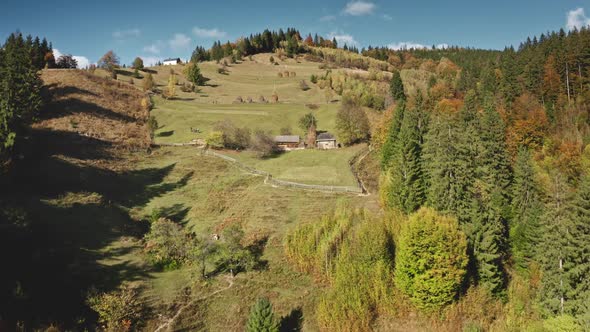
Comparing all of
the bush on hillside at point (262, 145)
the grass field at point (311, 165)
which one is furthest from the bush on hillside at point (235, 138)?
the bush on hillside at point (262, 145)

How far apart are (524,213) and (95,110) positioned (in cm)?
9672

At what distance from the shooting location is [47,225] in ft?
154

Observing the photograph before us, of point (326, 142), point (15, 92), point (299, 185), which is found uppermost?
point (15, 92)

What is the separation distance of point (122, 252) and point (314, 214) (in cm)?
2550

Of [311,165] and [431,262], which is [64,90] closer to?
[311,165]

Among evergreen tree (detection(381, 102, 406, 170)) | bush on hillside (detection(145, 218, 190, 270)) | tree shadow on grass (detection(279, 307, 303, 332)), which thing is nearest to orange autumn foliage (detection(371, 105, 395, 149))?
evergreen tree (detection(381, 102, 406, 170))

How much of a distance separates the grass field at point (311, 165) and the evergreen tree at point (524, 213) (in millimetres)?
23863

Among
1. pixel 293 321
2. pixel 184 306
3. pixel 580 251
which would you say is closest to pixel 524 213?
pixel 580 251

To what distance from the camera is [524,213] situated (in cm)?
4269

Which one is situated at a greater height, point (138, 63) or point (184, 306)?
point (138, 63)

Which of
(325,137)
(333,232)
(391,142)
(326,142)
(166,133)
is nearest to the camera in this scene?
(333,232)

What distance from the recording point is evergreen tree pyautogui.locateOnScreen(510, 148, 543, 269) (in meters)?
39.3

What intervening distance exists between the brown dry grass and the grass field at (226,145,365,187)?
92.9 ft

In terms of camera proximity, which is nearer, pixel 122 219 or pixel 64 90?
pixel 122 219
